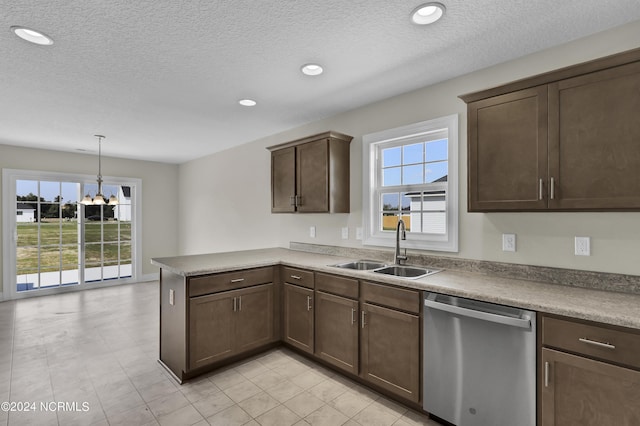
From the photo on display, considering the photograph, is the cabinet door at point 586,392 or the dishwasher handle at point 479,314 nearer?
the cabinet door at point 586,392

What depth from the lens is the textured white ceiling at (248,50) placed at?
1758mm


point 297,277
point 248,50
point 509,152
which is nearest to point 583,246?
point 509,152

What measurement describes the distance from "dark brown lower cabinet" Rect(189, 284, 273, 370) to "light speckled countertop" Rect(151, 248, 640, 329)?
0.26 metres

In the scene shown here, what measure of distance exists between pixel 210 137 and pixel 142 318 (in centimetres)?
264

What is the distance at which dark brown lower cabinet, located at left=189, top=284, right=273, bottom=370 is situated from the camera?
2566mm

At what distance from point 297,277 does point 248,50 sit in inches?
75.8

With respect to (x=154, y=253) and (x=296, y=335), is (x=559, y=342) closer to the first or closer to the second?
(x=296, y=335)

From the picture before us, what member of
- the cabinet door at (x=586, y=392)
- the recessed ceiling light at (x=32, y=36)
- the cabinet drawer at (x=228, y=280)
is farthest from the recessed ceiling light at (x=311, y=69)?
the cabinet door at (x=586, y=392)

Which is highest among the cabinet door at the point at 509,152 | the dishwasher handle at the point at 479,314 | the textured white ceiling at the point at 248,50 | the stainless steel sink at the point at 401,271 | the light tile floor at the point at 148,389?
the textured white ceiling at the point at 248,50

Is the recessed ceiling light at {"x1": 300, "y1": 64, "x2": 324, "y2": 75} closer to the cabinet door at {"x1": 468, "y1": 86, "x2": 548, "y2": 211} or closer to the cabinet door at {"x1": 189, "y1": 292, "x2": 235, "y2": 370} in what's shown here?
the cabinet door at {"x1": 468, "y1": 86, "x2": 548, "y2": 211}

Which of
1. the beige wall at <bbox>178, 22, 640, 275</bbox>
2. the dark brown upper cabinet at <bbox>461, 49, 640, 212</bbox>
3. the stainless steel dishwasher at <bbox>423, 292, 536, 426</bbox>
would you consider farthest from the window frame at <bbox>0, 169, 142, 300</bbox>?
the dark brown upper cabinet at <bbox>461, 49, 640, 212</bbox>

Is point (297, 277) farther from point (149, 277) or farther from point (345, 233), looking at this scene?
point (149, 277)

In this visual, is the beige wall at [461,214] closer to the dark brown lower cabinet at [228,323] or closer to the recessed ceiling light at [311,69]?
the recessed ceiling light at [311,69]

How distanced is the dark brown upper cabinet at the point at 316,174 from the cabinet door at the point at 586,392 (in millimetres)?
2134
